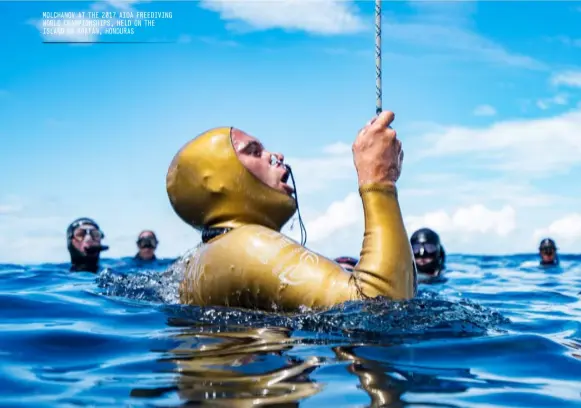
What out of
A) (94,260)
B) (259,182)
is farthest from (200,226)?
(94,260)

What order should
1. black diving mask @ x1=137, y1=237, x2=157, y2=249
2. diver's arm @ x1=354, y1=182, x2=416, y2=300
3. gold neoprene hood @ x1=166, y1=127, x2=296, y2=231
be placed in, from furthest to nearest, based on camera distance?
black diving mask @ x1=137, y1=237, x2=157, y2=249 → gold neoprene hood @ x1=166, y1=127, x2=296, y2=231 → diver's arm @ x1=354, y1=182, x2=416, y2=300

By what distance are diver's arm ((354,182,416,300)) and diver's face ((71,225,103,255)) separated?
936cm

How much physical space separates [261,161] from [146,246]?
1354 cm

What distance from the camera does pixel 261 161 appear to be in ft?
16.9

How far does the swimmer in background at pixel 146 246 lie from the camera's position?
59.6 feet

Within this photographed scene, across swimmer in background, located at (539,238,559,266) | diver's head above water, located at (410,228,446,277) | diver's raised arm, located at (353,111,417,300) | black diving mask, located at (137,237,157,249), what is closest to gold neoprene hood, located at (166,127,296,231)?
diver's raised arm, located at (353,111,417,300)

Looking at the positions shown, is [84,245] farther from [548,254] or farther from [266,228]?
[548,254]

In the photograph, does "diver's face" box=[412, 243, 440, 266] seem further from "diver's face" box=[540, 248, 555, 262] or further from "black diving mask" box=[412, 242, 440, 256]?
"diver's face" box=[540, 248, 555, 262]

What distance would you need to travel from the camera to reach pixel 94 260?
12945 mm

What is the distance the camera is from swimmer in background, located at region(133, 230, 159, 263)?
59.6 feet

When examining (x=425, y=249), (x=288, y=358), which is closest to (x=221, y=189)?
(x=288, y=358)

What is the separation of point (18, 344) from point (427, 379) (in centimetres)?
258

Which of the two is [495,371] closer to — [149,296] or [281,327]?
[281,327]

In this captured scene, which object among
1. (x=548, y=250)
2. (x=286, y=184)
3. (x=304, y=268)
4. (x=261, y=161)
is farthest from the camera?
(x=548, y=250)
